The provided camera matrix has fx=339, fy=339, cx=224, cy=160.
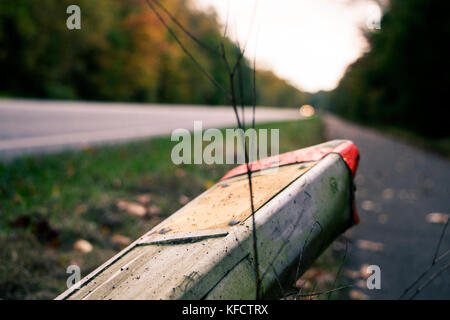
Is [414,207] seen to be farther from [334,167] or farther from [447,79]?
[447,79]

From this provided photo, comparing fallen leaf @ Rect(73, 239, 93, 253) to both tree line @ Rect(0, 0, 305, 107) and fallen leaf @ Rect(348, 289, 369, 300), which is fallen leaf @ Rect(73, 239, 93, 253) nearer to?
fallen leaf @ Rect(348, 289, 369, 300)

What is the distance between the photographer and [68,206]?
312cm

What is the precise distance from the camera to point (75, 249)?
249 centimetres

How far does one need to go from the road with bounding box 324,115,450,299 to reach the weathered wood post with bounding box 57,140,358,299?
0.91 feet

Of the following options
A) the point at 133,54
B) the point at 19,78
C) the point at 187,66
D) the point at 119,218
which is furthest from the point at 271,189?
the point at 187,66

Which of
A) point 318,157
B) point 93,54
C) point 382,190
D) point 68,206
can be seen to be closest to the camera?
point 318,157

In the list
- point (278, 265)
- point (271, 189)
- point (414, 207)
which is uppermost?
point (271, 189)

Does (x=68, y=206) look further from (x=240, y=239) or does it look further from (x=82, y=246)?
(x=240, y=239)

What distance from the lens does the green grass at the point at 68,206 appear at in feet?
7.07

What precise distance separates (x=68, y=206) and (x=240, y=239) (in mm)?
2559

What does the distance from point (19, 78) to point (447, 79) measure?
22.5 metres

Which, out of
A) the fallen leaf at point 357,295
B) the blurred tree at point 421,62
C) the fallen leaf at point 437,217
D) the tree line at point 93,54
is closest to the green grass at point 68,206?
the fallen leaf at point 357,295

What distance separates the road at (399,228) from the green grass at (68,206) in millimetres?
1788

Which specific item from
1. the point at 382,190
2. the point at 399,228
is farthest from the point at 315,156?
the point at 382,190
